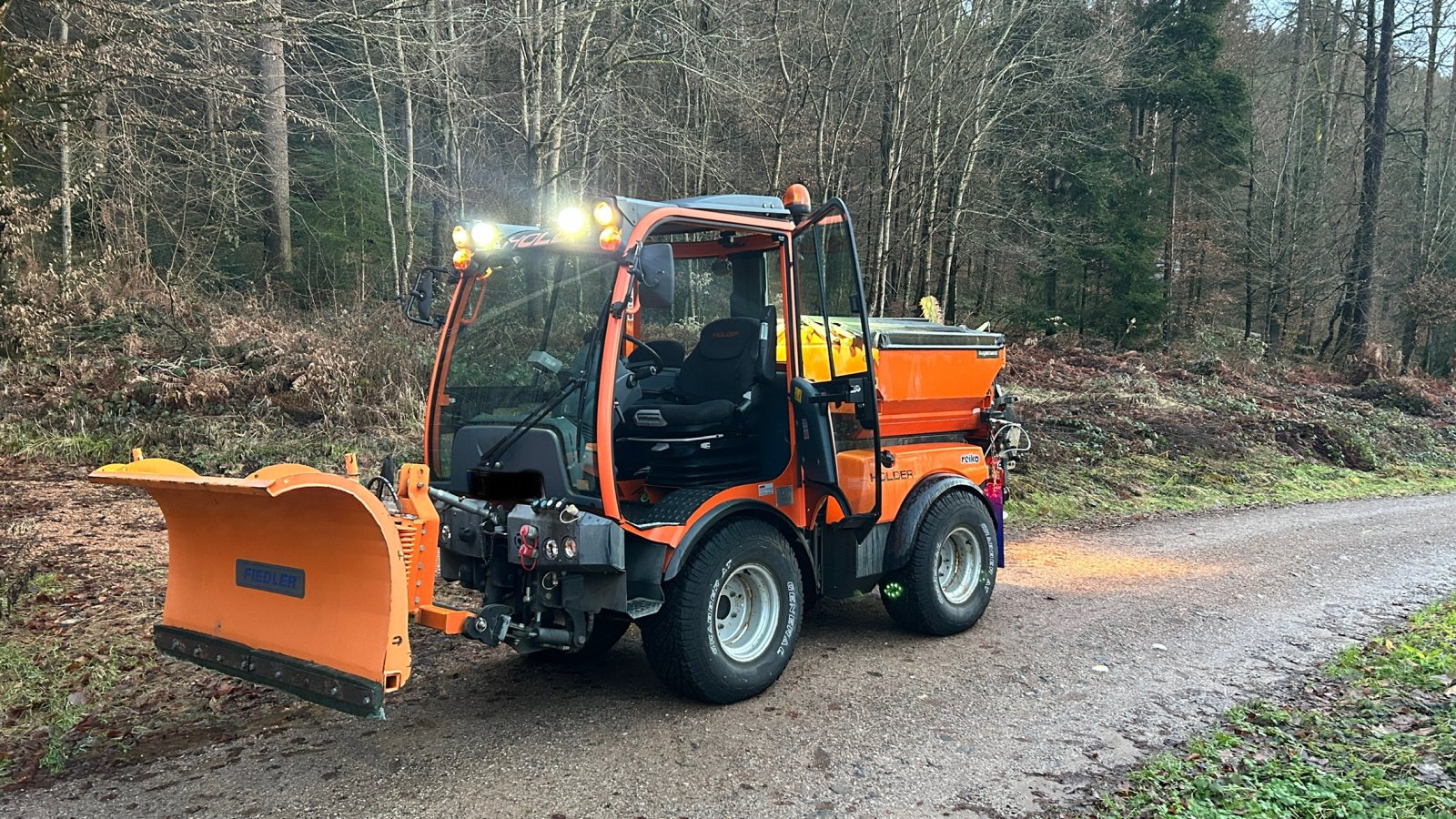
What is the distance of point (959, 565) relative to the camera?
5.98 metres

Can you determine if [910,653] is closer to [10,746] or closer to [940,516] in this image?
[940,516]

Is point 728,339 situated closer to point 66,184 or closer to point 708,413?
point 708,413

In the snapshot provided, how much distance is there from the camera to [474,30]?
11.6 m

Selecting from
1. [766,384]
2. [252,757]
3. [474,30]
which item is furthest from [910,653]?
[474,30]

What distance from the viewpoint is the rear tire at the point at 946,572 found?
5.50 m

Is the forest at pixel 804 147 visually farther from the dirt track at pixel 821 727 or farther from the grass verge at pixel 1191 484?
the grass verge at pixel 1191 484

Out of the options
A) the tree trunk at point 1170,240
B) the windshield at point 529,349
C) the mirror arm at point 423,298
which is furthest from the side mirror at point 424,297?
the tree trunk at point 1170,240

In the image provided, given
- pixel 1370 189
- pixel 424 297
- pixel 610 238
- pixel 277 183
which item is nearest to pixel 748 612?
pixel 610 238

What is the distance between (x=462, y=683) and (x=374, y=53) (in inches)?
551

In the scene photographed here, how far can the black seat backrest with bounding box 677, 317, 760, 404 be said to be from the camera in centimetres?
504

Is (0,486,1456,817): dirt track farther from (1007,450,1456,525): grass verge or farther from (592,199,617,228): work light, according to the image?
(1007,450,1456,525): grass verge

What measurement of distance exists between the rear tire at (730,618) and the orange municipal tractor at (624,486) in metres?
0.01

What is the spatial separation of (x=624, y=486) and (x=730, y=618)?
91 cm

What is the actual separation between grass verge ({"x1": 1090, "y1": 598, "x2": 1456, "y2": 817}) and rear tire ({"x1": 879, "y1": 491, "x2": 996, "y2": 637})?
1.67 meters
